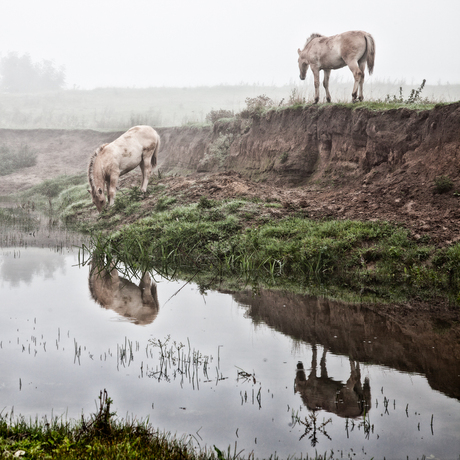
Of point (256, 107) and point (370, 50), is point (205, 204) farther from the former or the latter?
point (256, 107)

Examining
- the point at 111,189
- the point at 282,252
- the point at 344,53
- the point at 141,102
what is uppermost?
A: the point at 141,102

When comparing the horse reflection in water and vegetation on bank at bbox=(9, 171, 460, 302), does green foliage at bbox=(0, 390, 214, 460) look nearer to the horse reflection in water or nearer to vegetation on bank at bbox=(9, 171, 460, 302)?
the horse reflection in water

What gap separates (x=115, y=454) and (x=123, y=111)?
50.2 metres

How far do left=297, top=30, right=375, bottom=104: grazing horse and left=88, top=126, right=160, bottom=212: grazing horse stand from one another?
19.1 feet

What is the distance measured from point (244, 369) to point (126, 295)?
3.57 meters

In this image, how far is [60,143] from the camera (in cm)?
3272

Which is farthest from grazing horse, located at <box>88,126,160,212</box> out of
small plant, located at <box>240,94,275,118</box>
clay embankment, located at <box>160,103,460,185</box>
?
small plant, located at <box>240,94,275,118</box>

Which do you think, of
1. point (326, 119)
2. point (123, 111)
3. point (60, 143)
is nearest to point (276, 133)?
point (326, 119)

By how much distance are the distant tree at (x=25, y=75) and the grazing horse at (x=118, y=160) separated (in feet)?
200

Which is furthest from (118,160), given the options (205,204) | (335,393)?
(335,393)

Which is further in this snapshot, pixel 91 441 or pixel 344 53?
pixel 344 53

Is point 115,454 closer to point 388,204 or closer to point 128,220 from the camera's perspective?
point 388,204

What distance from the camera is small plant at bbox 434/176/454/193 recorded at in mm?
10781

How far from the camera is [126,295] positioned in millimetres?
8219
